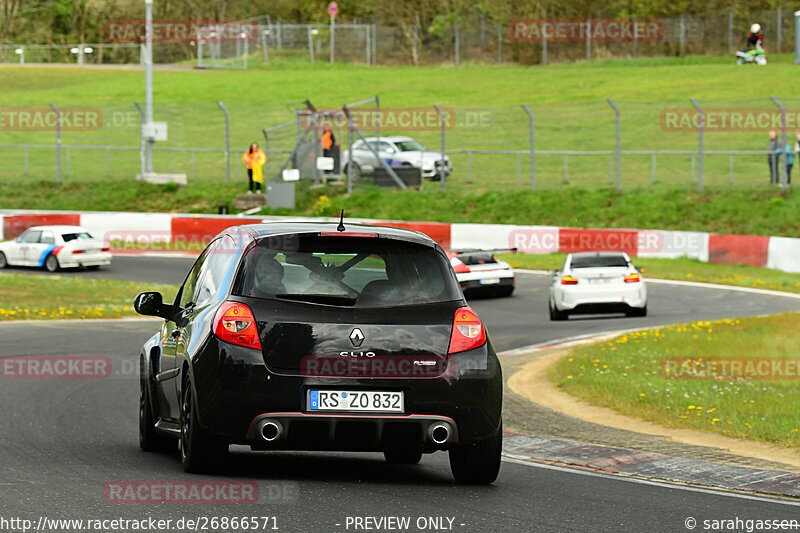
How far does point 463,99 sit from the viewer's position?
186 ft

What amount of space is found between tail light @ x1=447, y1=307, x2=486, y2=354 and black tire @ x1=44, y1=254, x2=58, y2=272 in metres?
26.2

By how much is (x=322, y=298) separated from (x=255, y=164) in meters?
33.1

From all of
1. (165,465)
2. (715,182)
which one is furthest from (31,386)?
(715,182)

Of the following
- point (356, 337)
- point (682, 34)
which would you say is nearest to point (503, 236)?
point (356, 337)

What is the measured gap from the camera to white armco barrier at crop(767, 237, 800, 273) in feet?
99.7

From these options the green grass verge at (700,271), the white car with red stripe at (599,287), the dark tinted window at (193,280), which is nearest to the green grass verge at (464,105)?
the green grass verge at (700,271)

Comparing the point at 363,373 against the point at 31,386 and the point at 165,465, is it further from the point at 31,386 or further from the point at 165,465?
the point at 31,386

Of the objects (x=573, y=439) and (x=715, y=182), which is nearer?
(x=573, y=439)

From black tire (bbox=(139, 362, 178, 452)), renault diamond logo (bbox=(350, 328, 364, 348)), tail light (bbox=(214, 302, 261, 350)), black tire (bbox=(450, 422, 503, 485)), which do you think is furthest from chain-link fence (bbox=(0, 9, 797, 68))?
tail light (bbox=(214, 302, 261, 350))

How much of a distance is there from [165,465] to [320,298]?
5.81ft

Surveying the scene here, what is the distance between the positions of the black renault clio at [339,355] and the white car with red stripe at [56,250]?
2515cm

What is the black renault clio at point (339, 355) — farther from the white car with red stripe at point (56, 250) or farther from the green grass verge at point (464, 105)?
the green grass verge at point (464, 105)

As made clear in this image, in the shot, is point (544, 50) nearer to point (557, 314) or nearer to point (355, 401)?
point (557, 314)

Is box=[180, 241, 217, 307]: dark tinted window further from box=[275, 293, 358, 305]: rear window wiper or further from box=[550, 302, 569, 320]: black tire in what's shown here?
box=[550, 302, 569, 320]: black tire
